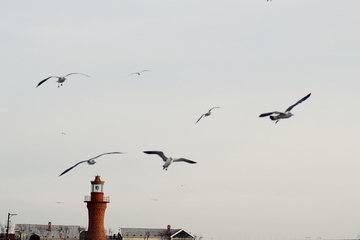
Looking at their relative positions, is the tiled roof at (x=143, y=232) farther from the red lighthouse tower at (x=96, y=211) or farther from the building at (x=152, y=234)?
the red lighthouse tower at (x=96, y=211)

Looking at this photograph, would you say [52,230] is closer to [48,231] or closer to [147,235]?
[48,231]

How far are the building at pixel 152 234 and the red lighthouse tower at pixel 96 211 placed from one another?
2610 cm

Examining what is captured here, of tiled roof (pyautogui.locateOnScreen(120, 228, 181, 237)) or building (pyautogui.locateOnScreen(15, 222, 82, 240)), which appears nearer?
building (pyautogui.locateOnScreen(15, 222, 82, 240))

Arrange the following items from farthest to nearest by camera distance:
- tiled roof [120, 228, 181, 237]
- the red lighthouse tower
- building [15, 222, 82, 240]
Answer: tiled roof [120, 228, 181, 237] < building [15, 222, 82, 240] < the red lighthouse tower

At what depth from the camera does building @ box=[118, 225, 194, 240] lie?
393ft

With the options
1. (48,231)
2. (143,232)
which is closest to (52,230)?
(48,231)

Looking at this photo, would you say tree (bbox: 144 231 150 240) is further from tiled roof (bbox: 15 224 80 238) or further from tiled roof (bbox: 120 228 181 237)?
tiled roof (bbox: 15 224 80 238)

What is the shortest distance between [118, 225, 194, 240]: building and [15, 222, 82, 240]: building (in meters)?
10.7

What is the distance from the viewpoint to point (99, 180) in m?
95.1

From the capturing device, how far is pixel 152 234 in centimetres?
12131

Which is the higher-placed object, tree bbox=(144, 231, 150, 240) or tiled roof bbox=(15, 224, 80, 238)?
tiled roof bbox=(15, 224, 80, 238)

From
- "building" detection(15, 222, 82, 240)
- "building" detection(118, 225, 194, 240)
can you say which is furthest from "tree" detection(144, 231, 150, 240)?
"building" detection(15, 222, 82, 240)

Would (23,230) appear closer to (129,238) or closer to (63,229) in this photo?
(63,229)

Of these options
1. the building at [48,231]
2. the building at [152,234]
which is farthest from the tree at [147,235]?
the building at [48,231]
